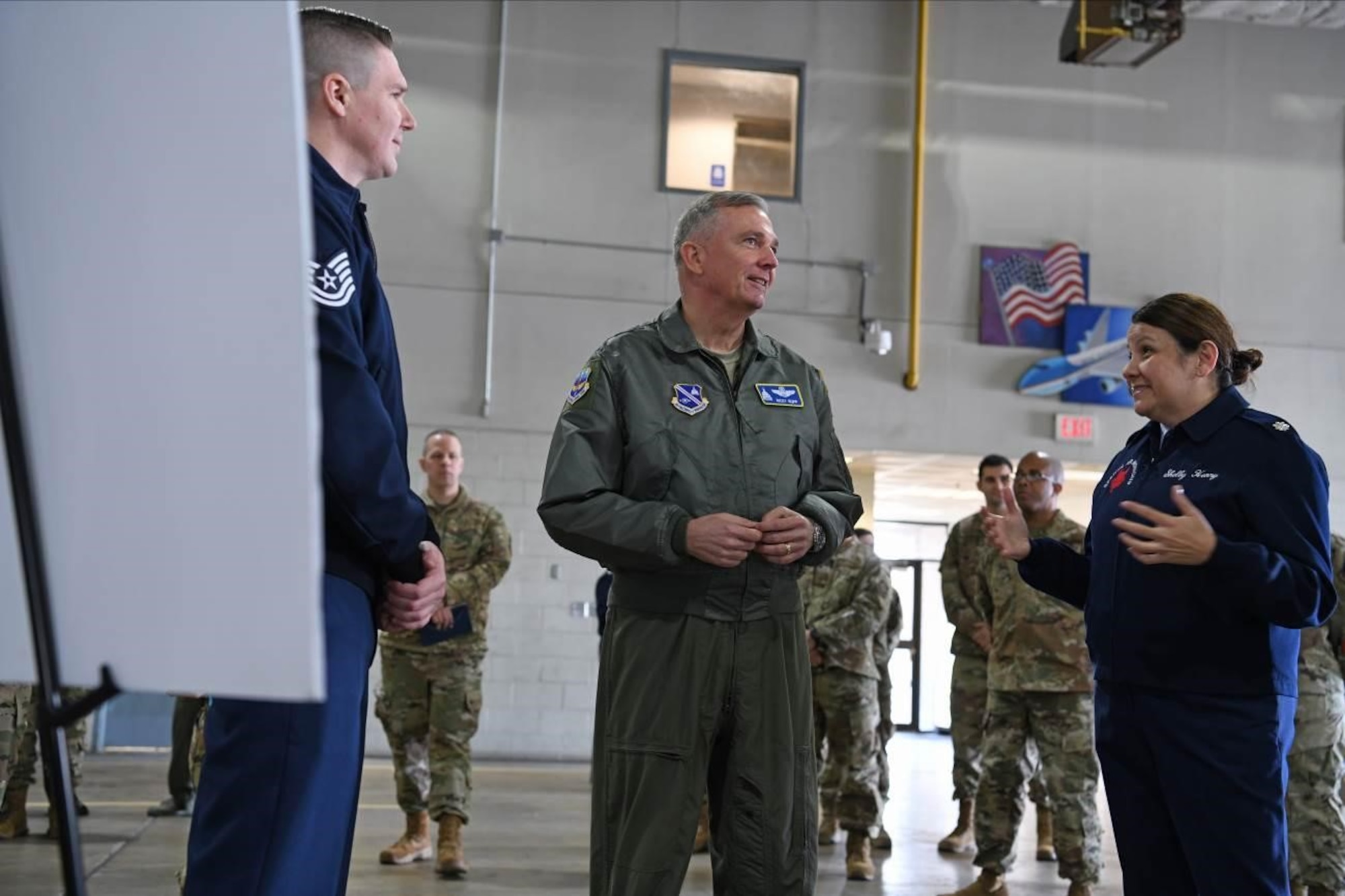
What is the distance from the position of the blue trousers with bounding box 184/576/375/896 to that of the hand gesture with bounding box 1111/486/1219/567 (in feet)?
4.94

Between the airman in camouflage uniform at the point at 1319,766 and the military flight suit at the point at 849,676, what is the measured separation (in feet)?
5.63

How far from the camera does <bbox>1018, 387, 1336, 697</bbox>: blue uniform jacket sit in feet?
8.30

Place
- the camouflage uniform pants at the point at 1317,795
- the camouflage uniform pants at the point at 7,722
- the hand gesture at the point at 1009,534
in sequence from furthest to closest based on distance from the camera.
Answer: the camouflage uniform pants at the point at 1317,795
the camouflage uniform pants at the point at 7,722
the hand gesture at the point at 1009,534

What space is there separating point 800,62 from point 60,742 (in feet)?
33.0

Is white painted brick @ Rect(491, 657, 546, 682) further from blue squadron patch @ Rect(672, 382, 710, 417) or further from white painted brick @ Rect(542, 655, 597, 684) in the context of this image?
blue squadron patch @ Rect(672, 382, 710, 417)

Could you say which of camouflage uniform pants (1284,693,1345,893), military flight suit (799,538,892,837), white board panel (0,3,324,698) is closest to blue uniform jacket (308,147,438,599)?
white board panel (0,3,324,698)

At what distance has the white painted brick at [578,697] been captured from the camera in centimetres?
994

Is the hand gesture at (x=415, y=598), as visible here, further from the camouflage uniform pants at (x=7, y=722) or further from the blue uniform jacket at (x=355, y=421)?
the camouflage uniform pants at (x=7, y=722)

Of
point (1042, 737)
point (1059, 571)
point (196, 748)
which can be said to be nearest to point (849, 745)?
point (1042, 737)

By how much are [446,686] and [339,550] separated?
4.02m

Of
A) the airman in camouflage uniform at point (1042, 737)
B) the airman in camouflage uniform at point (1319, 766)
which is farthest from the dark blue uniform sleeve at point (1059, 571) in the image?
the airman in camouflage uniform at point (1319, 766)

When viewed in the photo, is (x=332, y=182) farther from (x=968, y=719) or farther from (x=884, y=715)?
(x=884, y=715)

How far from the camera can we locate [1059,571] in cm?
306

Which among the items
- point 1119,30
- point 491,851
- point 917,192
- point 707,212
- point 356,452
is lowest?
point 491,851
